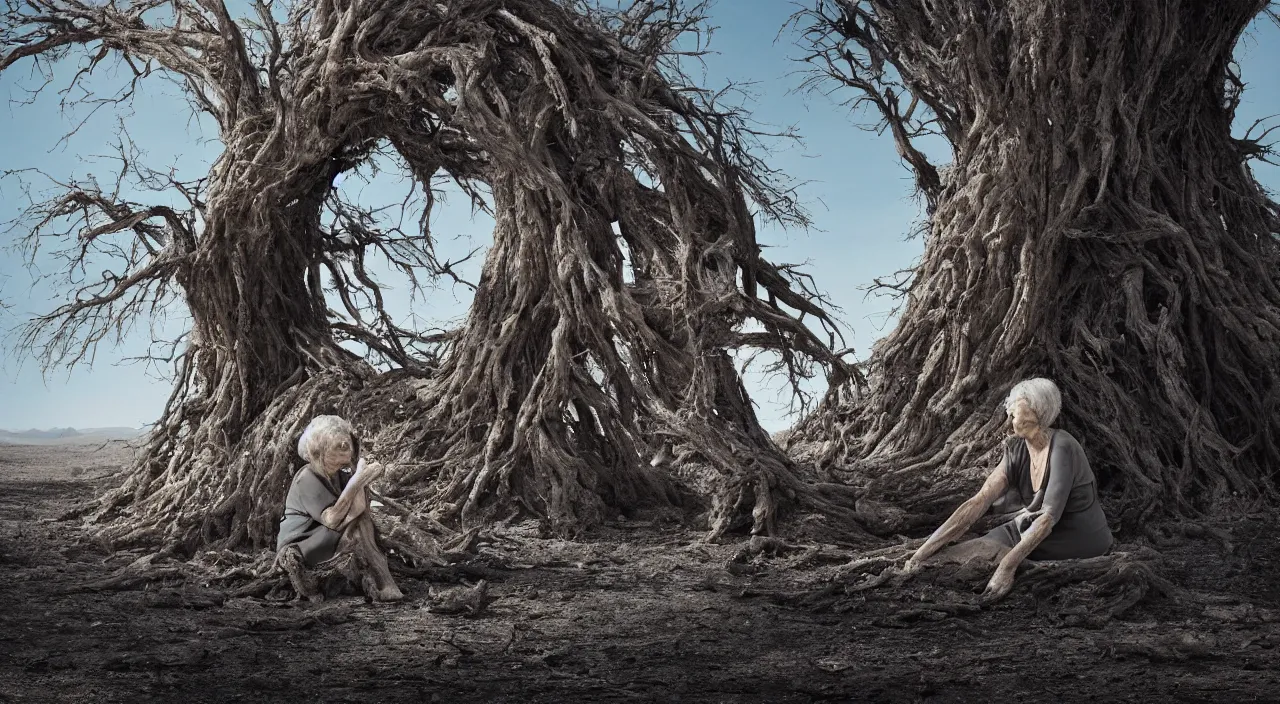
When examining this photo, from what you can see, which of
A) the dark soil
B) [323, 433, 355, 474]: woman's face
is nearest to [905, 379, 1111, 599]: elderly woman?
the dark soil

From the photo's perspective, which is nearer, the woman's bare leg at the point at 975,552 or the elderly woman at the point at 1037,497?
the elderly woman at the point at 1037,497

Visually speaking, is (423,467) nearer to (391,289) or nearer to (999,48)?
(391,289)

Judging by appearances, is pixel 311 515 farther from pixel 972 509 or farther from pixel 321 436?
pixel 972 509

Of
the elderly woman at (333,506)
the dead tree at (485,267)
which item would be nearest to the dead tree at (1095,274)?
the dead tree at (485,267)

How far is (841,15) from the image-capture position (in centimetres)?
951

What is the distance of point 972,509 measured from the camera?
5.27 meters

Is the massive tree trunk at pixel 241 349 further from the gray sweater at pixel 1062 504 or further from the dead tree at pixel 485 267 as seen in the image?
the gray sweater at pixel 1062 504

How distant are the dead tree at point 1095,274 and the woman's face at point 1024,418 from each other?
227 centimetres

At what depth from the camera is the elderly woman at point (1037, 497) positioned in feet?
16.7

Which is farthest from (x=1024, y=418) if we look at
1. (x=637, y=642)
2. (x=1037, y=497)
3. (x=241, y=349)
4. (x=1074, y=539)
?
(x=241, y=349)

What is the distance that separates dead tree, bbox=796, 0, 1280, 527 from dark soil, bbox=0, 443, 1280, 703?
4.83ft

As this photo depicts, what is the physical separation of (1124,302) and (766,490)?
3.06 m

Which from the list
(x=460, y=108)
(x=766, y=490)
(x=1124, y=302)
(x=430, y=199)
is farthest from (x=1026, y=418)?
(x=430, y=199)

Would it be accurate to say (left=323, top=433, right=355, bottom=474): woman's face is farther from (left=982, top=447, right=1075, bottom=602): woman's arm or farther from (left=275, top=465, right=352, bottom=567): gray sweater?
(left=982, top=447, right=1075, bottom=602): woman's arm
